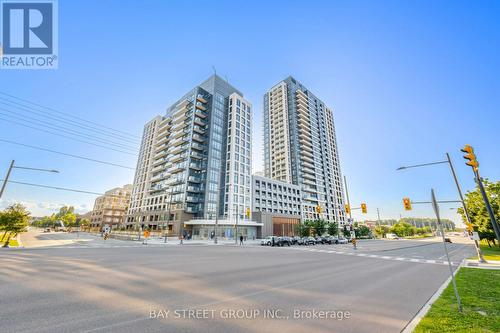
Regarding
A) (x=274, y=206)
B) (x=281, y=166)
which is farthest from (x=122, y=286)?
(x=281, y=166)

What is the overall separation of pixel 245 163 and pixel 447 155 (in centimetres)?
5484

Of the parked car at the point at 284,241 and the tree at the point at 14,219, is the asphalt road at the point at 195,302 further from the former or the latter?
the parked car at the point at 284,241

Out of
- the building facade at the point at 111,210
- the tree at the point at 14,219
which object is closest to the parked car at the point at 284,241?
the tree at the point at 14,219

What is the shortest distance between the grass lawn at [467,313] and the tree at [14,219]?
36.4 m

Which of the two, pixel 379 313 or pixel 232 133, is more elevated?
pixel 232 133

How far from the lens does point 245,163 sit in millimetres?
69188

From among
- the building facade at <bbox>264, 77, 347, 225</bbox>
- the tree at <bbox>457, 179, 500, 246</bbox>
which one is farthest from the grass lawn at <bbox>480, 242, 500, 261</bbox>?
the building facade at <bbox>264, 77, 347, 225</bbox>

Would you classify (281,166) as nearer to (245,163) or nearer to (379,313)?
(245,163)

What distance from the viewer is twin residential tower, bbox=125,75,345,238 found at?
5926cm

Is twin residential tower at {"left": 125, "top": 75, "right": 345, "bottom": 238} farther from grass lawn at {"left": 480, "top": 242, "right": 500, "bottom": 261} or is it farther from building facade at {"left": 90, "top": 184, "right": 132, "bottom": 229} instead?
grass lawn at {"left": 480, "top": 242, "right": 500, "bottom": 261}

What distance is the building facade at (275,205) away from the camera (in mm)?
62772

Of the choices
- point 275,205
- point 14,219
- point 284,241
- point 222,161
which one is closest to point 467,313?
point 284,241

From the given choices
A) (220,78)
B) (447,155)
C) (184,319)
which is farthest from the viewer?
(220,78)

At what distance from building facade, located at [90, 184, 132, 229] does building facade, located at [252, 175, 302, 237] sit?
69.1 metres
